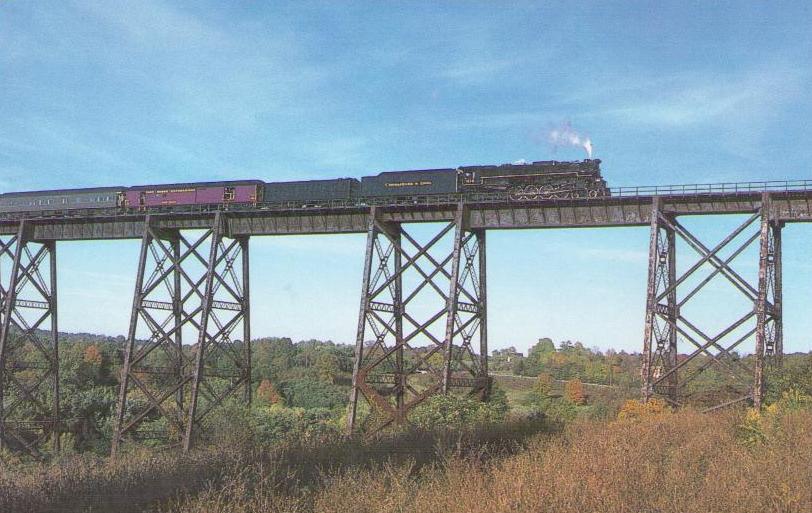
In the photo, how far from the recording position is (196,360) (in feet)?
84.5

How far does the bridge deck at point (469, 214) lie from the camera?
842 inches

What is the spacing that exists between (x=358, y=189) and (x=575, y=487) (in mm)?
22799

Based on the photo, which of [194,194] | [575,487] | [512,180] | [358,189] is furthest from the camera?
[194,194]

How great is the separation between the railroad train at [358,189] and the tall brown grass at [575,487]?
50.5 feet

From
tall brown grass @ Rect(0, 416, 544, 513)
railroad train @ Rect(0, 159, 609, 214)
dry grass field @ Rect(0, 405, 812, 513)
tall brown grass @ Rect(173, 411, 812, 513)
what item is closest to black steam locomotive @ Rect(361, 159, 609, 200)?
railroad train @ Rect(0, 159, 609, 214)

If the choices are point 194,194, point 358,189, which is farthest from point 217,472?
point 194,194

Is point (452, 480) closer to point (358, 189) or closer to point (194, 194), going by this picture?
point (358, 189)

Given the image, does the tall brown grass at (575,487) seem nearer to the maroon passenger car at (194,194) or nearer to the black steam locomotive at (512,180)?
the black steam locomotive at (512,180)

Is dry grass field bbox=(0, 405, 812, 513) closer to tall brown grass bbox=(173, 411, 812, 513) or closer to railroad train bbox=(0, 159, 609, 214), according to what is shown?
tall brown grass bbox=(173, 411, 812, 513)

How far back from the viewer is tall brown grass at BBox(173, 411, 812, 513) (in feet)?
22.5

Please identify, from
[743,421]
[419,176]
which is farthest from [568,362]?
[743,421]

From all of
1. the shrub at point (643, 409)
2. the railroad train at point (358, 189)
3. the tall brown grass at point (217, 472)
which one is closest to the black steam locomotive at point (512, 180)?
the railroad train at point (358, 189)

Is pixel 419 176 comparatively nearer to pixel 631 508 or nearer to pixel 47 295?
pixel 47 295

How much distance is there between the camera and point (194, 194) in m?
30.3
